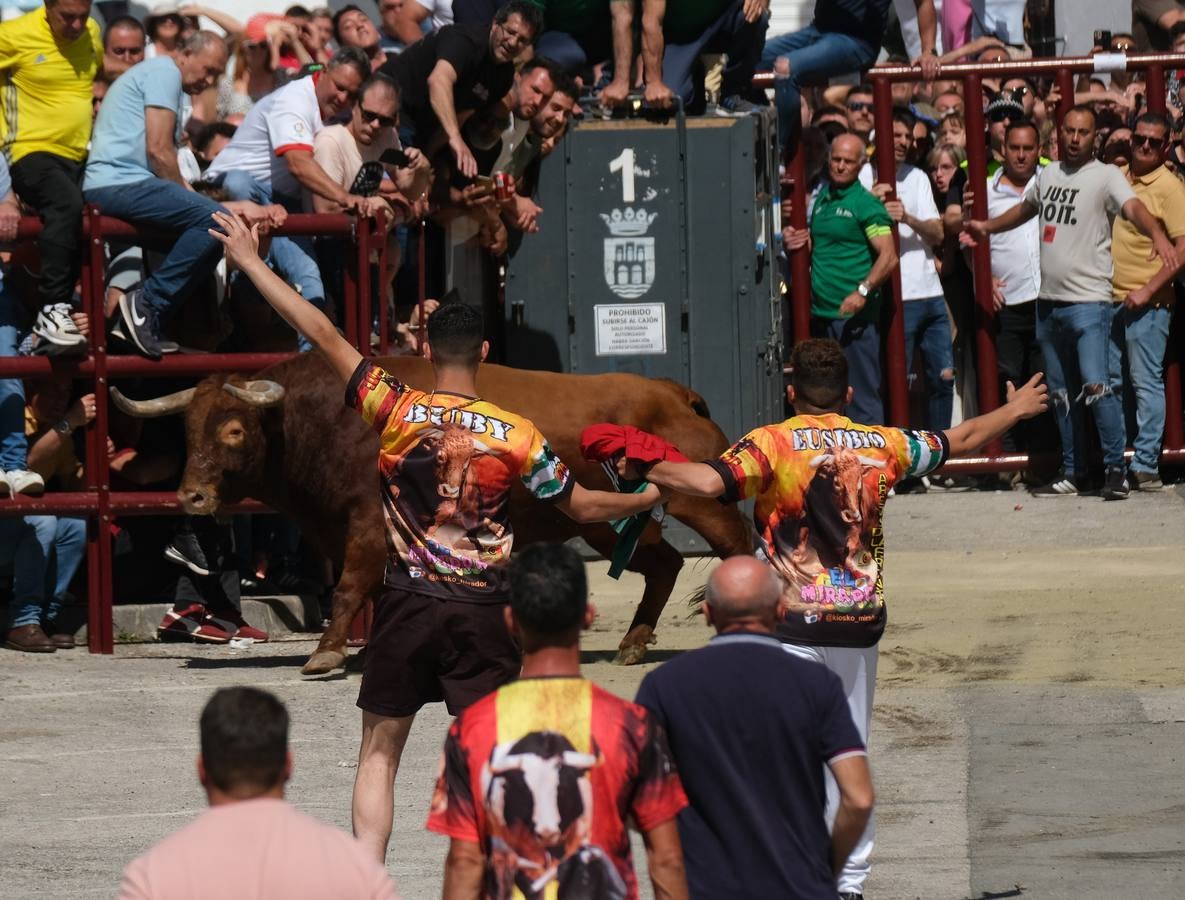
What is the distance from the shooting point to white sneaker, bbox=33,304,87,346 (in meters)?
11.4

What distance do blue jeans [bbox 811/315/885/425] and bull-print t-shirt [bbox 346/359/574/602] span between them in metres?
7.88

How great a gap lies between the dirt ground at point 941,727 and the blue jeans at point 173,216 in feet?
6.80

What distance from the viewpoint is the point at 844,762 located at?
4926 millimetres

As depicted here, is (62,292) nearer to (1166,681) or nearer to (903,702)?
(903,702)

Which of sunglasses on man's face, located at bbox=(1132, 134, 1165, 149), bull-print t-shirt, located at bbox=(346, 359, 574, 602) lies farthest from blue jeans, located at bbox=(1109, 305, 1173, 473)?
bull-print t-shirt, located at bbox=(346, 359, 574, 602)

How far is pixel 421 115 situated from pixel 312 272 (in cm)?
131

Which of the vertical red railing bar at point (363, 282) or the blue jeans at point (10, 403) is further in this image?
the vertical red railing bar at point (363, 282)

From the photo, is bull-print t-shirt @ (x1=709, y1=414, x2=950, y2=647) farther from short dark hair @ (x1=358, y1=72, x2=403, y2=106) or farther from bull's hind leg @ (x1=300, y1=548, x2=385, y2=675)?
short dark hair @ (x1=358, y1=72, x2=403, y2=106)

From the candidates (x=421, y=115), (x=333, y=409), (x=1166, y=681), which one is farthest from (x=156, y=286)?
(x=1166, y=681)

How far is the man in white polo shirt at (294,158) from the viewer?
38.7ft

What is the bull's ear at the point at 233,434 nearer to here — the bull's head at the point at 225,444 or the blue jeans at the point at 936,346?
the bull's head at the point at 225,444

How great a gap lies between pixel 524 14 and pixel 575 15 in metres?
1.92

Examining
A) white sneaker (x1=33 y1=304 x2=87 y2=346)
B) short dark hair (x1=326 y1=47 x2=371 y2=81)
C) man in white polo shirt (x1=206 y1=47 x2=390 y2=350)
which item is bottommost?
white sneaker (x1=33 y1=304 x2=87 y2=346)

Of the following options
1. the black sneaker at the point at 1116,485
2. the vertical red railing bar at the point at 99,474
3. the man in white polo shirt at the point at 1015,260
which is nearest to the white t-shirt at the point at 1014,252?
the man in white polo shirt at the point at 1015,260
